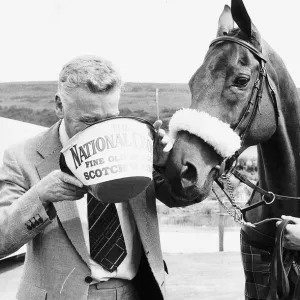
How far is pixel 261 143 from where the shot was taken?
1.74 m

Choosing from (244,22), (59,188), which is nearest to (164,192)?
(59,188)

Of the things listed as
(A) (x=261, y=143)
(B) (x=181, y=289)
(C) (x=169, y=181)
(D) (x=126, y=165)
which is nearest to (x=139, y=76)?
(B) (x=181, y=289)

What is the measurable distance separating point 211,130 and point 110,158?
65 cm

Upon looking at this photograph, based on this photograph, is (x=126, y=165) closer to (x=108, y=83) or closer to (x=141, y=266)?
(x=108, y=83)

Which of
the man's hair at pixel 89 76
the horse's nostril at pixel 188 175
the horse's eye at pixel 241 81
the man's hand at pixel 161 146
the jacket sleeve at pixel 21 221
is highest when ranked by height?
the man's hair at pixel 89 76

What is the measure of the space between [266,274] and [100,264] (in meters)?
0.98

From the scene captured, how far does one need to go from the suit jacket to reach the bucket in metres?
0.21

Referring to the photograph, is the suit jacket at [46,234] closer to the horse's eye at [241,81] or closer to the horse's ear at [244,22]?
the horse's eye at [241,81]

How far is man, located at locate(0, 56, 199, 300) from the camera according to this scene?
3.39 feet

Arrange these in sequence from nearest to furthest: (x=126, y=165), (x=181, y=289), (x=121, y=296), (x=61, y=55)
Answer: (x=126, y=165) < (x=121, y=296) < (x=181, y=289) < (x=61, y=55)

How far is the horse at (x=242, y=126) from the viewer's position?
146 cm

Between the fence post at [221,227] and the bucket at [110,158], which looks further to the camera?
the fence post at [221,227]

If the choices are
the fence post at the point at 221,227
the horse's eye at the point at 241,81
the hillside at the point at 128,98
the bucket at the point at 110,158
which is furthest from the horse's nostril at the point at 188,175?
the fence post at the point at 221,227

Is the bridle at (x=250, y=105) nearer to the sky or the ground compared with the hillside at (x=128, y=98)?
nearer to the sky
